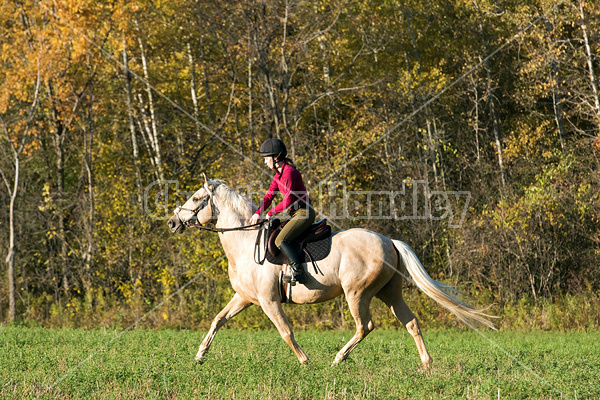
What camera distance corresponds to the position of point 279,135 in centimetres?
1933

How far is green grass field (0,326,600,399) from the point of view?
21.6 ft

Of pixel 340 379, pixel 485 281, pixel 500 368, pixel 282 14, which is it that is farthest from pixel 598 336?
pixel 282 14

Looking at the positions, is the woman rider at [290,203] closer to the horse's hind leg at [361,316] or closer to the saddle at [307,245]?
the saddle at [307,245]

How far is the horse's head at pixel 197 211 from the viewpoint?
9.42 metres

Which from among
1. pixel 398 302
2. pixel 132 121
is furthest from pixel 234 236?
pixel 132 121

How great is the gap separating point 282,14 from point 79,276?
9643mm

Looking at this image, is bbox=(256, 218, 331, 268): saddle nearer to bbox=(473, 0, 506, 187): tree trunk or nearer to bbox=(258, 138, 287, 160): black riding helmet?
bbox=(258, 138, 287, 160): black riding helmet

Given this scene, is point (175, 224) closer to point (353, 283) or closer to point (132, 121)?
point (353, 283)

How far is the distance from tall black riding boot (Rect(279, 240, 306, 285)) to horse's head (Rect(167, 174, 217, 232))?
1469 mm

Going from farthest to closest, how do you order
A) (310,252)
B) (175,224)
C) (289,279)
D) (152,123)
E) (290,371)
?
(152,123), (175,224), (310,252), (289,279), (290,371)

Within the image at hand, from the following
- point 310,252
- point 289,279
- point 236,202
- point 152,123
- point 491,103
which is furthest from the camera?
point 152,123

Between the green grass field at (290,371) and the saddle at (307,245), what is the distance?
1.37 m

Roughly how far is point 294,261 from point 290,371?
1.45 m

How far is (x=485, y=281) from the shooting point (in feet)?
55.7
